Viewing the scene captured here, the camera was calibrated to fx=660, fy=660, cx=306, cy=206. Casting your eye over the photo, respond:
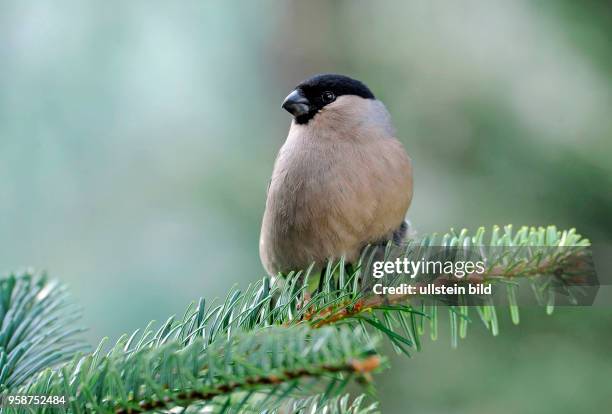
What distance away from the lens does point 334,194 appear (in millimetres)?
2619

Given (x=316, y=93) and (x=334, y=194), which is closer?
(x=334, y=194)

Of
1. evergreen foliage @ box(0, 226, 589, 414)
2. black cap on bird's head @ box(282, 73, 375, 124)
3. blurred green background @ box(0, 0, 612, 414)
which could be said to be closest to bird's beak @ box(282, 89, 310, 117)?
black cap on bird's head @ box(282, 73, 375, 124)

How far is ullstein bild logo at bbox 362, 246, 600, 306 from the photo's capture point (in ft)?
5.81

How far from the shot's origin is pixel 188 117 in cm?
403

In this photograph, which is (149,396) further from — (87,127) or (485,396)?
(87,127)

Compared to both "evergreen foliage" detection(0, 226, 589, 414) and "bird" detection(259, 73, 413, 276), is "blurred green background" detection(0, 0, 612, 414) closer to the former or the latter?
"bird" detection(259, 73, 413, 276)

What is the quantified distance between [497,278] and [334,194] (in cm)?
96

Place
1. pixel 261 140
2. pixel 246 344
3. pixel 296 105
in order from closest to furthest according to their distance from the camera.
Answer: pixel 246 344, pixel 296 105, pixel 261 140

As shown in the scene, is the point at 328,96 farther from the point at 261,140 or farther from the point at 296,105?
the point at 261,140

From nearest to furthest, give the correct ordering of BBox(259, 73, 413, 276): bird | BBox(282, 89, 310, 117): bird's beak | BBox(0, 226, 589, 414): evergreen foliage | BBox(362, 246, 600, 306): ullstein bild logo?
BBox(0, 226, 589, 414): evergreen foliage < BBox(362, 246, 600, 306): ullstein bild logo < BBox(259, 73, 413, 276): bird < BBox(282, 89, 310, 117): bird's beak

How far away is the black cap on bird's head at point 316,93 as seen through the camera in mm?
3100

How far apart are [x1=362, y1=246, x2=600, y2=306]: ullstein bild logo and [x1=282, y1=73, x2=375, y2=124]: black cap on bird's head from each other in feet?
4.39

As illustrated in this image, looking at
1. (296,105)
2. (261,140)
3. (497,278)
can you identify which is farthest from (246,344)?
(261,140)

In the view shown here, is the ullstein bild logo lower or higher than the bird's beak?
lower
